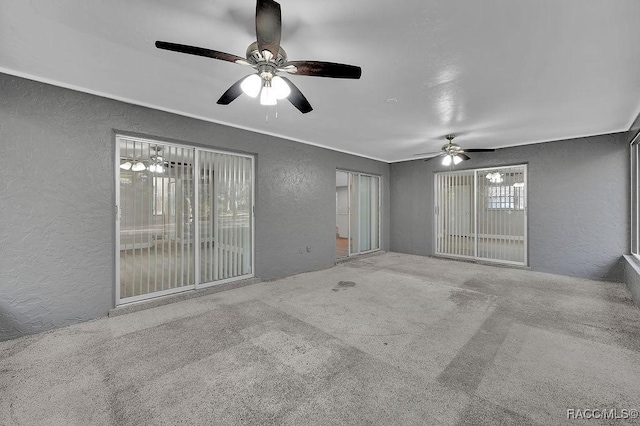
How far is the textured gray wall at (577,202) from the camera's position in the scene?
4395 millimetres

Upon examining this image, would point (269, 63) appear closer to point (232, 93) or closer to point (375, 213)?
point (232, 93)

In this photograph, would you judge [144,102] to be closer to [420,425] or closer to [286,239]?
[286,239]

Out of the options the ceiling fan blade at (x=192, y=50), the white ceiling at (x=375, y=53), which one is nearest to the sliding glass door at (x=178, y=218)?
the white ceiling at (x=375, y=53)

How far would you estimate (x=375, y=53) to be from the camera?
2.17 meters

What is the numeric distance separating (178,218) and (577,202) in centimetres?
675

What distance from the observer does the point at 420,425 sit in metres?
1.53

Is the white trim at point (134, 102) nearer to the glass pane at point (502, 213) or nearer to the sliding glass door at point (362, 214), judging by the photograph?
the sliding glass door at point (362, 214)

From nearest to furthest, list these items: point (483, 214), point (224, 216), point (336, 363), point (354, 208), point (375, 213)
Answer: point (336, 363), point (224, 216), point (483, 214), point (354, 208), point (375, 213)

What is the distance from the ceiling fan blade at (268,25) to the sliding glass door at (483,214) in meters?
5.82

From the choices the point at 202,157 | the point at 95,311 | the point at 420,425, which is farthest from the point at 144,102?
the point at 420,425

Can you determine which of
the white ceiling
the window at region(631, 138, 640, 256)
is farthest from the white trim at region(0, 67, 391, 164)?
the window at region(631, 138, 640, 256)

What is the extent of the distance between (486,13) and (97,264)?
14.1ft

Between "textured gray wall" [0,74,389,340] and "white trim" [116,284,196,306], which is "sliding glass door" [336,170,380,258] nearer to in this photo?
"textured gray wall" [0,74,389,340]

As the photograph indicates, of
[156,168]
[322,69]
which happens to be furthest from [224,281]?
[322,69]
